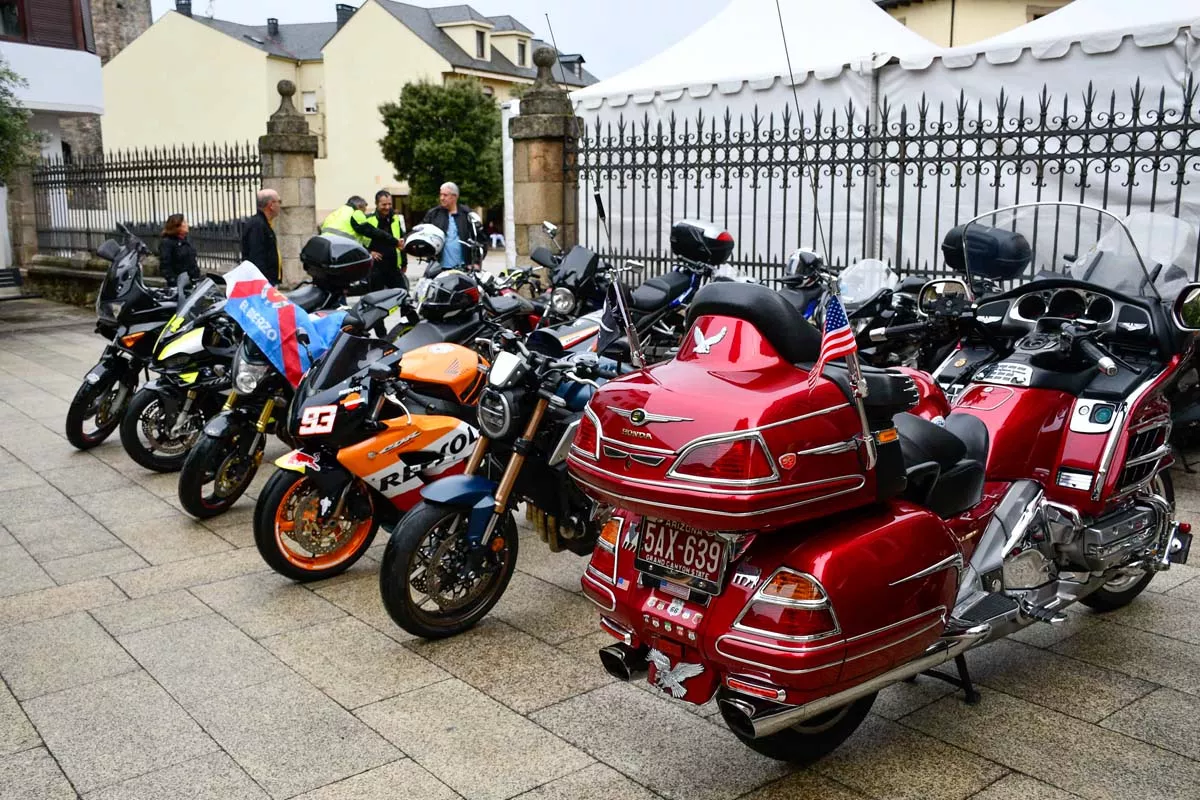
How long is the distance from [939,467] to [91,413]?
6554mm

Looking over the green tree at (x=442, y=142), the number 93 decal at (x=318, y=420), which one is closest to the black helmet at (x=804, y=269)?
the number 93 decal at (x=318, y=420)

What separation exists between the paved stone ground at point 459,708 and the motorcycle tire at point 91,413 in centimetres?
258

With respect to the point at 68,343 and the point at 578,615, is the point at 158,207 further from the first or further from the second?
the point at 578,615

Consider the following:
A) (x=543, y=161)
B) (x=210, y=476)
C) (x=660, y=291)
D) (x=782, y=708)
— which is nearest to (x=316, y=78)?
(x=543, y=161)

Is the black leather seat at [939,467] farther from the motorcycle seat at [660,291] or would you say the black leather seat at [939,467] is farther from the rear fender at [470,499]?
the motorcycle seat at [660,291]

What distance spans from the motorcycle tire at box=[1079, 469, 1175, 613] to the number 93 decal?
3.21 meters

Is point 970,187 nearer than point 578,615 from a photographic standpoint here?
No

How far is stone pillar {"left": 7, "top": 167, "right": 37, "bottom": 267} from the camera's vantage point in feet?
66.6

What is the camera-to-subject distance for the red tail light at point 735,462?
286cm

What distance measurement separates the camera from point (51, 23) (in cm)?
2434

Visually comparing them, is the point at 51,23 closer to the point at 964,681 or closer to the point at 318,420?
the point at 318,420

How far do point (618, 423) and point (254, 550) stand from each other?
130 inches

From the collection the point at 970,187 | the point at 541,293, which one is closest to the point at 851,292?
the point at 541,293

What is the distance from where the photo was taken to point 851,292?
691 cm
